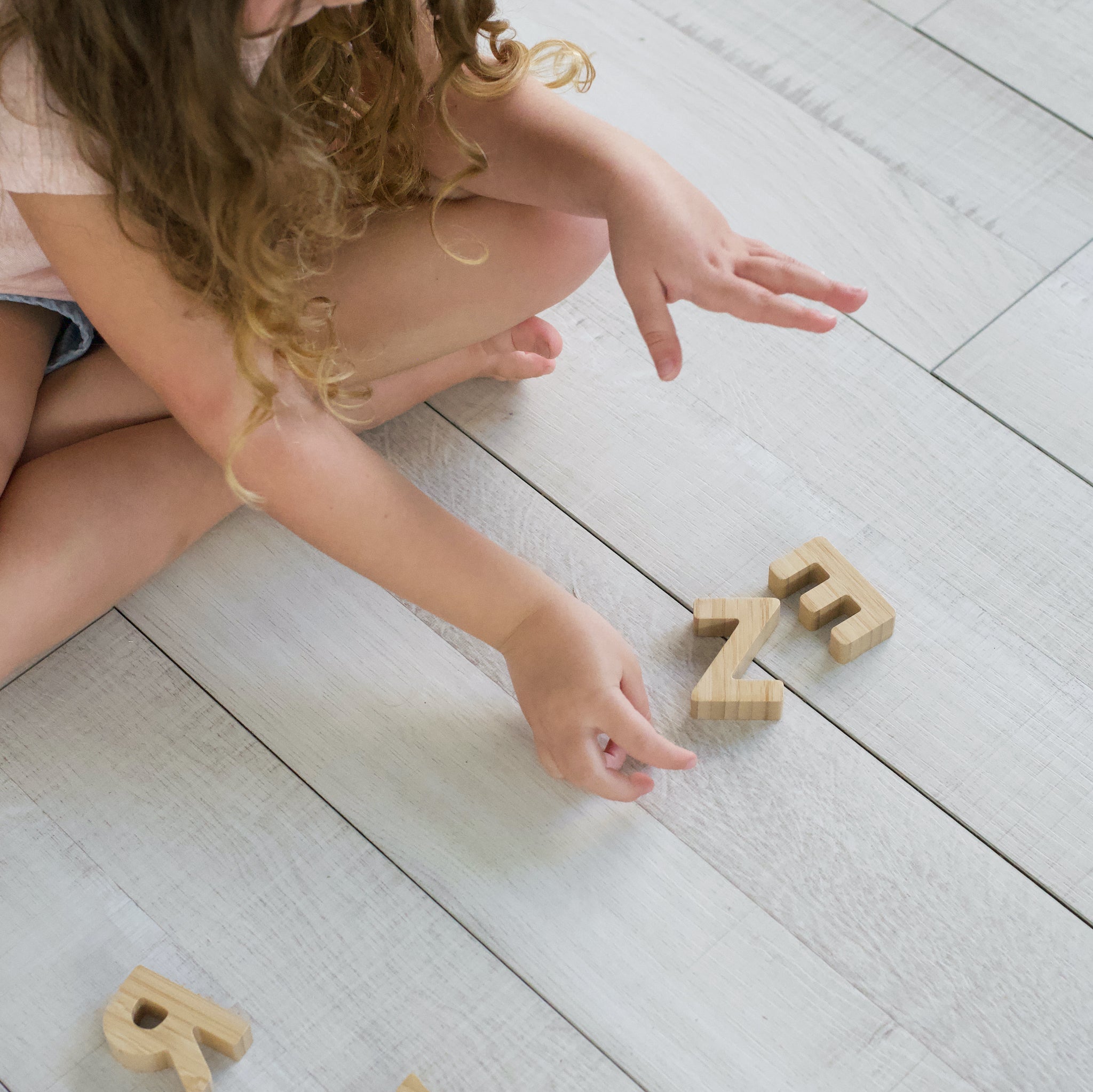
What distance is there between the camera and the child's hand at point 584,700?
33.0 inches

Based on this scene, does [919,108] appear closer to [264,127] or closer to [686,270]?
[686,270]

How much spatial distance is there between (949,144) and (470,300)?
1.80 feet

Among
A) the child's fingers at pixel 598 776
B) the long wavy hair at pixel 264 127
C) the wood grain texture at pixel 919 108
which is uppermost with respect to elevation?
the long wavy hair at pixel 264 127

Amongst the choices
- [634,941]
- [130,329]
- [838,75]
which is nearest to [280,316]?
[130,329]

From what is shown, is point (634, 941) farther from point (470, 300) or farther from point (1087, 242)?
point (1087, 242)

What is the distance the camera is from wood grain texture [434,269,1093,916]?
0.88m

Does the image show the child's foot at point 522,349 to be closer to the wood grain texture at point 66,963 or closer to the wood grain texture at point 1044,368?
the wood grain texture at point 1044,368

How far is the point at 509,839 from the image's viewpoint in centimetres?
85

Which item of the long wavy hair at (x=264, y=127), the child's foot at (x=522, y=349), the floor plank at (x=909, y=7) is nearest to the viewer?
the long wavy hair at (x=264, y=127)

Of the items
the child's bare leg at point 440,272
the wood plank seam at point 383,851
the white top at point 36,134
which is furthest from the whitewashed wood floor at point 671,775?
the white top at point 36,134

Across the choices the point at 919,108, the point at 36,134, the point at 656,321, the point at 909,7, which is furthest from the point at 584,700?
the point at 909,7

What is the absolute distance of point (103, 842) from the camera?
2.79 ft

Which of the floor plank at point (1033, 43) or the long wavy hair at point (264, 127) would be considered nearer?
the long wavy hair at point (264, 127)

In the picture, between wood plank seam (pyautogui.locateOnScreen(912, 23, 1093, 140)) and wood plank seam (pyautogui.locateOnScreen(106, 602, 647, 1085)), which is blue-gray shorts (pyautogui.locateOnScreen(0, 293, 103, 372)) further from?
wood plank seam (pyautogui.locateOnScreen(912, 23, 1093, 140))
